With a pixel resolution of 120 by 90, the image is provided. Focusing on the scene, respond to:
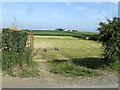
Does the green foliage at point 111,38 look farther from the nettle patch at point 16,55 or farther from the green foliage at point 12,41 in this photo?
the green foliage at point 12,41

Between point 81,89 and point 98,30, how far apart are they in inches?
149

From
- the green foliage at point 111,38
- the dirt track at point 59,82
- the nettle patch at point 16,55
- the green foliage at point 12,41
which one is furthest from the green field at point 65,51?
the green foliage at point 111,38

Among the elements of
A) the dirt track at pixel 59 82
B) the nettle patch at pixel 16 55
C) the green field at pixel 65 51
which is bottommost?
the green field at pixel 65 51

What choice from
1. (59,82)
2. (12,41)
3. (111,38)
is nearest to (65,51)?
(111,38)

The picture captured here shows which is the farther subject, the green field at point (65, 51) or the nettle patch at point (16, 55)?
the green field at point (65, 51)

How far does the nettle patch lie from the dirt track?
51 cm

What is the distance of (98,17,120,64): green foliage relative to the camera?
24.2 feet

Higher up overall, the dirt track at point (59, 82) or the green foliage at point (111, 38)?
the green foliage at point (111, 38)

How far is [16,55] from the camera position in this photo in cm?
694

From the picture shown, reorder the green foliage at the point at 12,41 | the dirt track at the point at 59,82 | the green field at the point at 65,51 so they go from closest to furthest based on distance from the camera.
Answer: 1. the dirt track at the point at 59,82
2. the green foliage at the point at 12,41
3. the green field at the point at 65,51

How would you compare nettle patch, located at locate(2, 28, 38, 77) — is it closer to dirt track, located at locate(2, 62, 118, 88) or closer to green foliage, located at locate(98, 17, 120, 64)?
dirt track, located at locate(2, 62, 118, 88)

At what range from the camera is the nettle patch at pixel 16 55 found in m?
6.65

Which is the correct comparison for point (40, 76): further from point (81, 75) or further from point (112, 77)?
point (112, 77)

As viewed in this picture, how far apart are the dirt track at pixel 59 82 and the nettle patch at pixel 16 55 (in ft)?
1.67
